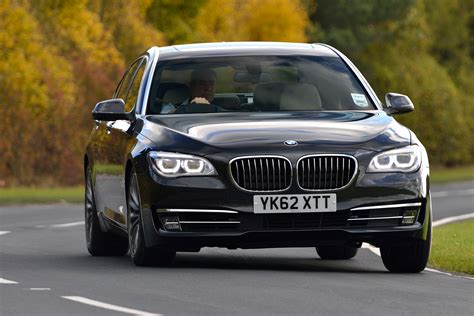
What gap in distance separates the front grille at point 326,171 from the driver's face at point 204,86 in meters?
1.66

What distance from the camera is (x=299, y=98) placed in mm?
A: 13680

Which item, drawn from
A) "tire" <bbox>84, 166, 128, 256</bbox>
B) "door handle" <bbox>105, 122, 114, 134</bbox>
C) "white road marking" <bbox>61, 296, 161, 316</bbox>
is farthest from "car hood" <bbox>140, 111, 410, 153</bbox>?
"white road marking" <bbox>61, 296, 161, 316</bbox>

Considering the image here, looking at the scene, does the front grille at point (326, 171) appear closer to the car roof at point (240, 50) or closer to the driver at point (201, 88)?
the driver at point (201, 88)

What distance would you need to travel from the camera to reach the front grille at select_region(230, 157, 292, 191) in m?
12.2

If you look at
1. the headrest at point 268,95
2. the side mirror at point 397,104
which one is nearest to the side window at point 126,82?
the headrest at point 268,95

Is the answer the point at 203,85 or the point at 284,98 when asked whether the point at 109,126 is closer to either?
the point at 203,85

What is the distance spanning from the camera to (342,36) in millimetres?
74000

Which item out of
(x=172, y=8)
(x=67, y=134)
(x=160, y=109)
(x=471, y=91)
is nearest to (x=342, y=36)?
(x=471, y=91)

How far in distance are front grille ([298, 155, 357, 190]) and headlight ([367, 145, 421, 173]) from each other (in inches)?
5.9

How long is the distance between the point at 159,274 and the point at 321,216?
45.4 inches

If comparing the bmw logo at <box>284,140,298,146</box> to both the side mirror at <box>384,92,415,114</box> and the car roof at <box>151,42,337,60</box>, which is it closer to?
the side mirror at <box>384,92,415,114</box>

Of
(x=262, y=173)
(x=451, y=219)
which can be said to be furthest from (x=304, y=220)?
(x=451, y=219)

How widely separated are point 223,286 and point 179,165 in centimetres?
135

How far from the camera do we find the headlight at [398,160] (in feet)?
40.6
